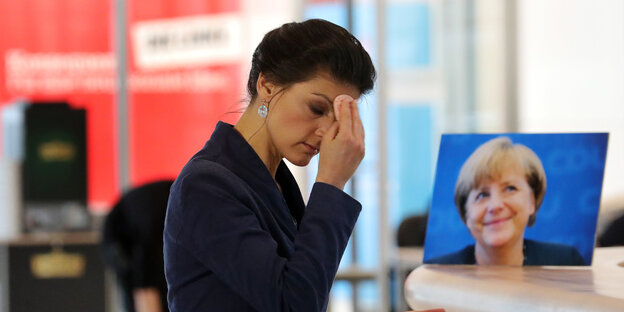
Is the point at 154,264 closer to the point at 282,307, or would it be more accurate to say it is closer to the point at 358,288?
the point at 282,307

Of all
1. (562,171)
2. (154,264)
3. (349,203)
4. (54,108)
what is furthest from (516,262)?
(54,108)

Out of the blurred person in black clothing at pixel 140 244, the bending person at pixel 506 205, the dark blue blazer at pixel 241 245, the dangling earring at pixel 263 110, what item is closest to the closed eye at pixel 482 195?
the bending person at pixel 506 205

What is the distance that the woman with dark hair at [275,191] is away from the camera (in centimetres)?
103

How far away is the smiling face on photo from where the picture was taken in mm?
1234

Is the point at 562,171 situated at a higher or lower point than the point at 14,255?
higher

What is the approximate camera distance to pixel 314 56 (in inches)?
44.6

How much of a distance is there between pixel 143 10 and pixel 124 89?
58cm

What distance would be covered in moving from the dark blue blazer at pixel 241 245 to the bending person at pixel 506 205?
21cm

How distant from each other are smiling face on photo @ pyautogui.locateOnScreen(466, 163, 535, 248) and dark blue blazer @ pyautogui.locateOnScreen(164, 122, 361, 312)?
215 mm

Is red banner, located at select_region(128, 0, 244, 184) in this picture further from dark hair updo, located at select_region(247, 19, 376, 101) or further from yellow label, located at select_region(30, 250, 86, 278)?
dark hair updo, located at select_region(247, 19, 376, 101)

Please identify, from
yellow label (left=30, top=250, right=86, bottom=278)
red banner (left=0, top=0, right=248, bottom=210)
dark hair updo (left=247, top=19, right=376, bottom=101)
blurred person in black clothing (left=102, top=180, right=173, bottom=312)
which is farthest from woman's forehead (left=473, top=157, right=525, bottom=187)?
red banner (left=0, top=0, right=248, bottom=210)

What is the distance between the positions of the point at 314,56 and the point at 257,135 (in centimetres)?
14

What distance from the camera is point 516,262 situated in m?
1.24

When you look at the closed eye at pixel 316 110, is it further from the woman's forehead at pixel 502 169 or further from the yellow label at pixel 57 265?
the yellow label at pixel 57 265
